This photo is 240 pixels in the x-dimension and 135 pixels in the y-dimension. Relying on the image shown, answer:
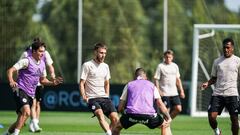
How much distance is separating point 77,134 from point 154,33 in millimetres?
38798

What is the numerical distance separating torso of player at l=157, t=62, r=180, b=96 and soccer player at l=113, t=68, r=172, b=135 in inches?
296

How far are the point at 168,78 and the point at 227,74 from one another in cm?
544

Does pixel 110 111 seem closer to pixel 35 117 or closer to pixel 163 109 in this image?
pixel 163 109

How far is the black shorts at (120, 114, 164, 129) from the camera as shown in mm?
15531

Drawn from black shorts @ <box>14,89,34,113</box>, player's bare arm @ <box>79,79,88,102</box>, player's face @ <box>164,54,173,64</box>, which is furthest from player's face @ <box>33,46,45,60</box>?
player's face @ <box>164,54,173,64</box>

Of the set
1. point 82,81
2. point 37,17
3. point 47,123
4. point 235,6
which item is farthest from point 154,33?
point 82,81

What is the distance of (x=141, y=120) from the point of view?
15562mm

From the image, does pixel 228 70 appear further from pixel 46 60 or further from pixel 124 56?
pixel 124 56

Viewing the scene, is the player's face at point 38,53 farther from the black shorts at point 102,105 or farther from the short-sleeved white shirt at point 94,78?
the black shorts at point 102,105

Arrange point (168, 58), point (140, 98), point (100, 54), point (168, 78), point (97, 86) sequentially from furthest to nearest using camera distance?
point (168, 78) < point (168, 58) < point (97, 86) < point (100, 54) < point (140, 98)

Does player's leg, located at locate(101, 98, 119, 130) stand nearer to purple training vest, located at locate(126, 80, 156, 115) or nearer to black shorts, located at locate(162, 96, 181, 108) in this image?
purple training vest, located at locate(126, 80, 156, 115)

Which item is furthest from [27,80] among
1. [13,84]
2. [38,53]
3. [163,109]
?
[163,109]

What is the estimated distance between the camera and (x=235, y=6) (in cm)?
3494

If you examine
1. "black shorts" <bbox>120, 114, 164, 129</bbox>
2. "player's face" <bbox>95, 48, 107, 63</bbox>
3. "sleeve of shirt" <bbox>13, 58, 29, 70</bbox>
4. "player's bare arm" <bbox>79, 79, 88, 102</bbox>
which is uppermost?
"player's face" <bbox>95, 48, 107, 63</bbox>
